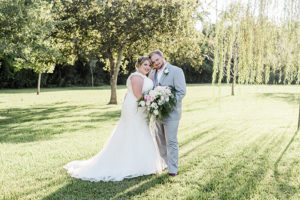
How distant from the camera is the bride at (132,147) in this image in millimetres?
4586

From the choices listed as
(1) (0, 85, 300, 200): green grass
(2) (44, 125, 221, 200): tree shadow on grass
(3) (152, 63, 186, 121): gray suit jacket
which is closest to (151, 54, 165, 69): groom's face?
(3) (152, 63, 186, 121): gray suit jacket

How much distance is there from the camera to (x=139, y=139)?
4.70 meters

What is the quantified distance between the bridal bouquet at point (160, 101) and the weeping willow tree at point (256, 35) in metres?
0.98

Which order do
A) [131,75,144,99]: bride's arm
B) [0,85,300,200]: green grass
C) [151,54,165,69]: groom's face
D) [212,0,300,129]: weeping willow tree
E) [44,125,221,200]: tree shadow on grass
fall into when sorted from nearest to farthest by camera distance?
[212,0,300,129]: weeping willow tree < [44,125,221,200]: tree shadow on grass < [0,85,300,200]: green grass < [151,54,165,69]: groom's face < [131,75,144,99]: bride's arm

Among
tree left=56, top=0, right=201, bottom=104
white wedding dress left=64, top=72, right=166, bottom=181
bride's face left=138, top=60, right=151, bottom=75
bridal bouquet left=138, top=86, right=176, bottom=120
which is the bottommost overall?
white wedding dress left=64, top=72, right=166, bottom=181

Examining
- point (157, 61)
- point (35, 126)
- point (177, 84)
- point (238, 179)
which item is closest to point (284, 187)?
point (238, 179)

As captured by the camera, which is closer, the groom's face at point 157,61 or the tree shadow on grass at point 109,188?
the tree shadow on grass at point 109,188

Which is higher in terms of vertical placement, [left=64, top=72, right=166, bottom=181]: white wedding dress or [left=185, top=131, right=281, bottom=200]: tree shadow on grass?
[left=64, top=72, right=166, bottom=181]: white wedding dress

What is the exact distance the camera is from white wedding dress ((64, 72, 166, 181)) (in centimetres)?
457

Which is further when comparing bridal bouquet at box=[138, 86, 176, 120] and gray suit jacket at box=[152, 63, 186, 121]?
gray suit jacket at box=[152, 63, 186, 121]

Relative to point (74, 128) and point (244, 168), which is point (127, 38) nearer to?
point (74, 128)

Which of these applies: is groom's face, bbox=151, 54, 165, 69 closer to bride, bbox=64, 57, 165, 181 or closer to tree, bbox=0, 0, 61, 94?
bride, bbox=64, 57, 165, 181

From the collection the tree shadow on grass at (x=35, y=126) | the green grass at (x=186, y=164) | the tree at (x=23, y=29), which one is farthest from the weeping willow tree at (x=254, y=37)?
the tree at (x=23, y=29)

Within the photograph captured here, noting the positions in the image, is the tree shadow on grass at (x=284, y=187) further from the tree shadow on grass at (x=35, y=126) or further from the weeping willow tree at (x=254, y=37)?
the tree shadow on grass at (x=35, y=126)
